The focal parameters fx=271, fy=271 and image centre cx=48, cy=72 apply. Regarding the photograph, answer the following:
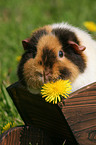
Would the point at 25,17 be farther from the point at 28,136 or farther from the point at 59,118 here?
the point at 59,118

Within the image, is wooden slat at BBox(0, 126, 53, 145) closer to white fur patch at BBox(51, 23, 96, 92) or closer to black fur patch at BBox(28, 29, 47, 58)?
white fur patch at BBox(51, 23, 96, 92)

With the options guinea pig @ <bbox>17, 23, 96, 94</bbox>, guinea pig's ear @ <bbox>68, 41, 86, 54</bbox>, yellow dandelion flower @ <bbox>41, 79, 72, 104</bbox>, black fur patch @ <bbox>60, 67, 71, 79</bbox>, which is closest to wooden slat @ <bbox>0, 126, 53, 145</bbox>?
guinea pig @ <bbox>17, 23, 96, 94</bbox>

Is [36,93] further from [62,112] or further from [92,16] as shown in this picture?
[92,16]

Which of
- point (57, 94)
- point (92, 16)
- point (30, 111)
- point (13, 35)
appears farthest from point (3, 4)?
point (57, 94)

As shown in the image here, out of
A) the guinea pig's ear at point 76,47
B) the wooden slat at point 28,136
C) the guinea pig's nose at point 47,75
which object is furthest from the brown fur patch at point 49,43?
the wooden slat at point 28,136

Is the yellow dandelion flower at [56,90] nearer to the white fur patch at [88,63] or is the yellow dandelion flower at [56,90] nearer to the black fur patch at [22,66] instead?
the white fur patch at [88,63]

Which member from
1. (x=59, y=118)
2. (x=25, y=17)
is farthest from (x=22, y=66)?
(x=25, y=17)
